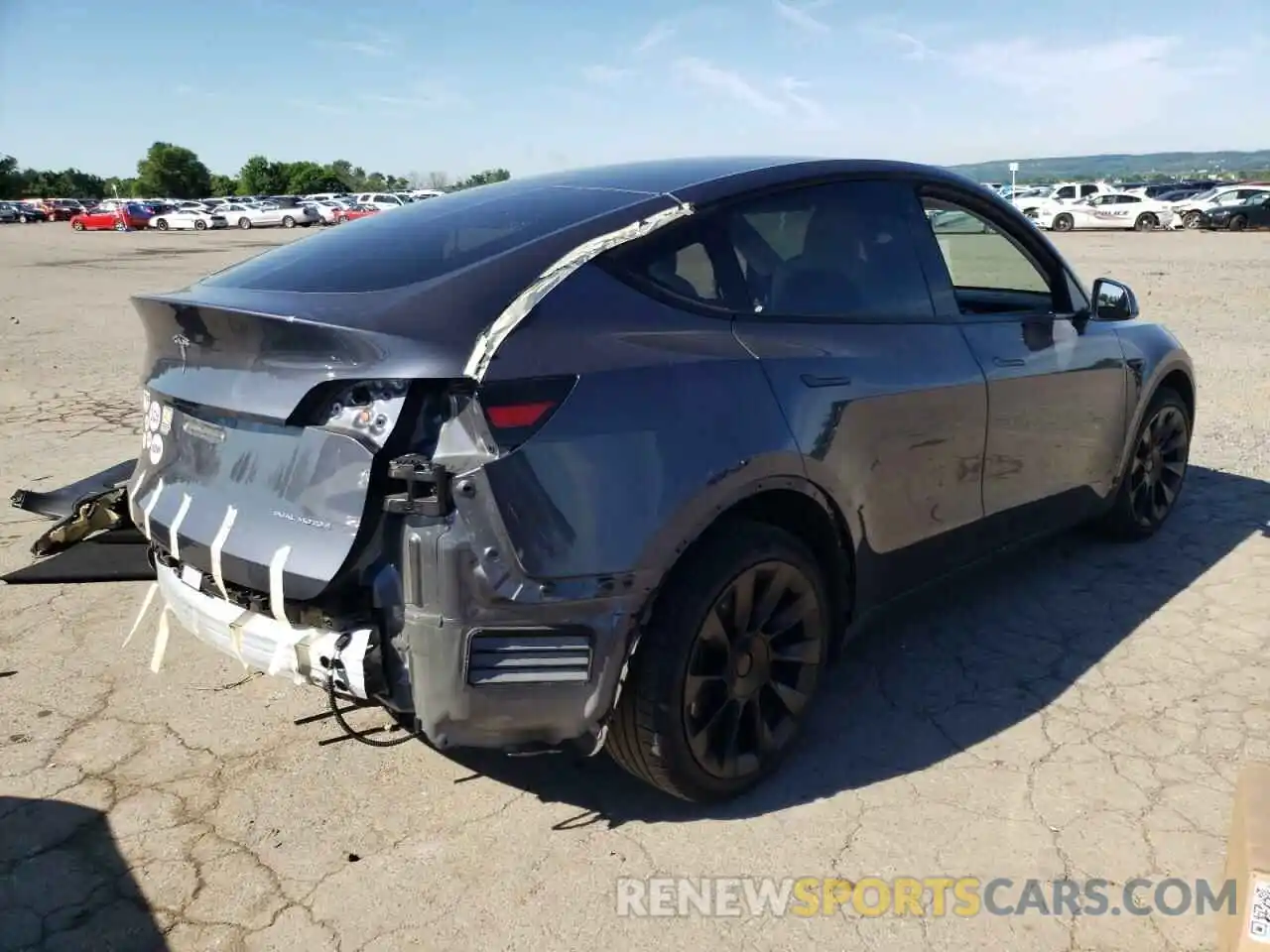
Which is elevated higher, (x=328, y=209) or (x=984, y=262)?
(x=328, y=209)

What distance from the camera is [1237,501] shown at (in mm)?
5355

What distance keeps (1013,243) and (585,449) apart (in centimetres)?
251

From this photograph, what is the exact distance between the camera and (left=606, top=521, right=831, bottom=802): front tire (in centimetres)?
248

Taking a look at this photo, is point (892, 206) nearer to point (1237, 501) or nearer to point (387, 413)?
point (387, 413)

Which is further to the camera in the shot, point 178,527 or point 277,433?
point 178,527

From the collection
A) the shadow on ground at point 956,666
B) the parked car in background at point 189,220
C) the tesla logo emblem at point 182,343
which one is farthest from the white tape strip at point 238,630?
the parked car in background at point 189,220

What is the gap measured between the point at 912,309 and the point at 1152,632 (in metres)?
Result: 1.70

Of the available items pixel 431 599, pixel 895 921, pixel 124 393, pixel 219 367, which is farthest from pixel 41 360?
pixel 895 921

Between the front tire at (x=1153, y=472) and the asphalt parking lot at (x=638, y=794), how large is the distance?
28cm

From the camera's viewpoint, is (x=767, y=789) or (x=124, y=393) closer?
(x=767, y=789)

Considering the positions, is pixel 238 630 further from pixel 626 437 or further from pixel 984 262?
pixel 984 262

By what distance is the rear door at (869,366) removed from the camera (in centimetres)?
279

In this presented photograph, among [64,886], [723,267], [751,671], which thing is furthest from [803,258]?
[64,886]

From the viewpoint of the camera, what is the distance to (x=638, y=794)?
286 cm
